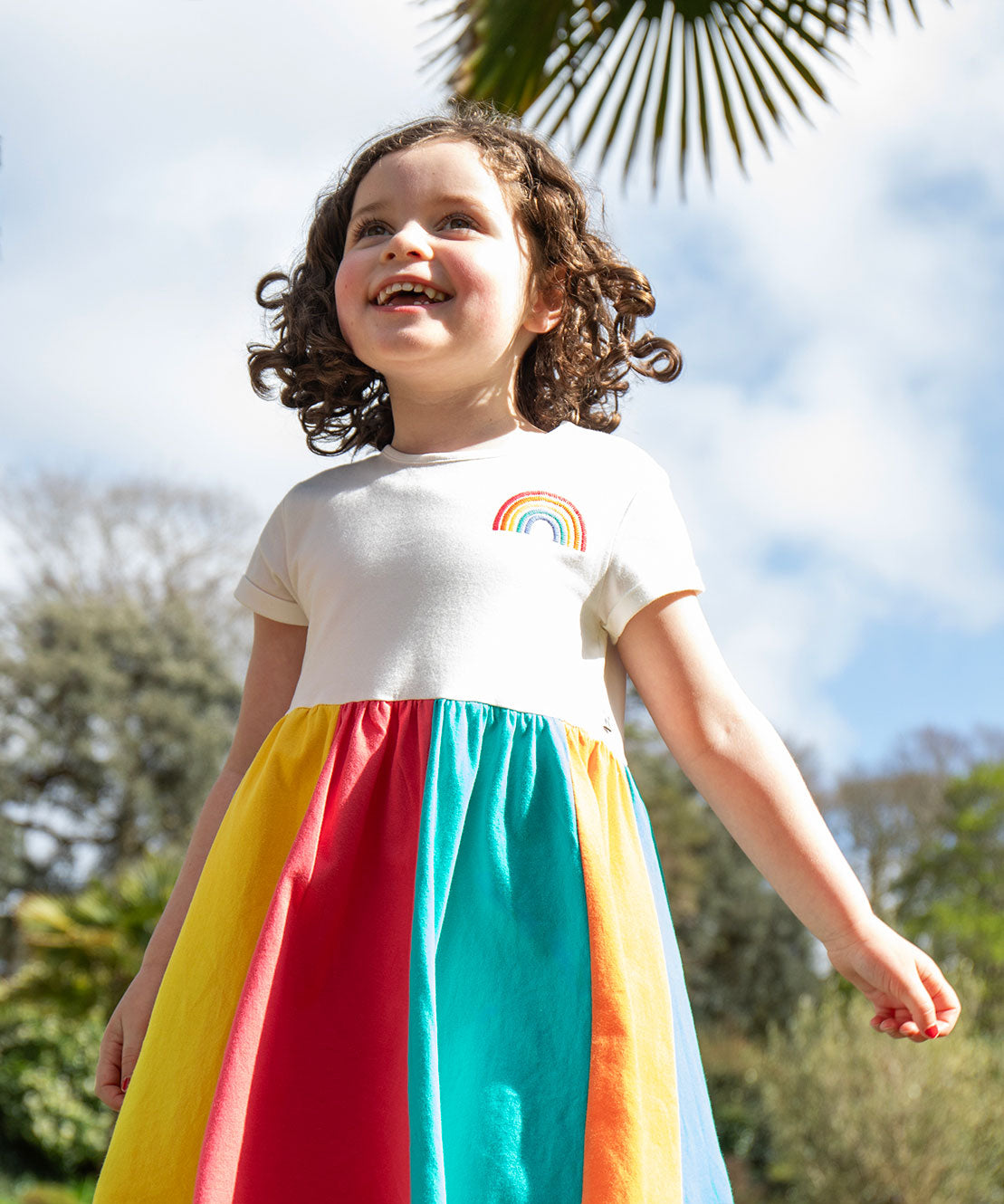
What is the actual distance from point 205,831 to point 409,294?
68cm

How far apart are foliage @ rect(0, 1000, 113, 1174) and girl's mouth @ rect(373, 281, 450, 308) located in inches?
355

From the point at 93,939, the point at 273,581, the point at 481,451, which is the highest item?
the point at 481,451

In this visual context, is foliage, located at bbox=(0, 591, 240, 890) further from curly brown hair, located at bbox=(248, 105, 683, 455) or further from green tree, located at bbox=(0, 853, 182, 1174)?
curly brown hair, located at bbox=(248, 105, 683, 455)

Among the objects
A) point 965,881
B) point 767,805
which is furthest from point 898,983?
point 965,881

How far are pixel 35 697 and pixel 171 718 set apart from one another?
6.58ft

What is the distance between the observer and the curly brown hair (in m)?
1.50

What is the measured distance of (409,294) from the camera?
1.36m

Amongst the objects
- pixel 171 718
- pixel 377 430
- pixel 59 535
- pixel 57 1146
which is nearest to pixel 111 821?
pixel 171 718

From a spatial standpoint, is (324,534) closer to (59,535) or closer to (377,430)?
(377,430)

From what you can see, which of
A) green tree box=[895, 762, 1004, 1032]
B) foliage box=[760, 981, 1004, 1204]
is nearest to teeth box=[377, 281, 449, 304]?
foliage box=[760, 981, 1004, 1204]

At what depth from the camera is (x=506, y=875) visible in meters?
1.13

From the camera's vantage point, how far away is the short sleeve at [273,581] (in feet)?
4.74

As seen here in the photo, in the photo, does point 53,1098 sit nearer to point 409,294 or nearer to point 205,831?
point 205,831

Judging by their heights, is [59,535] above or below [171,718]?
above
